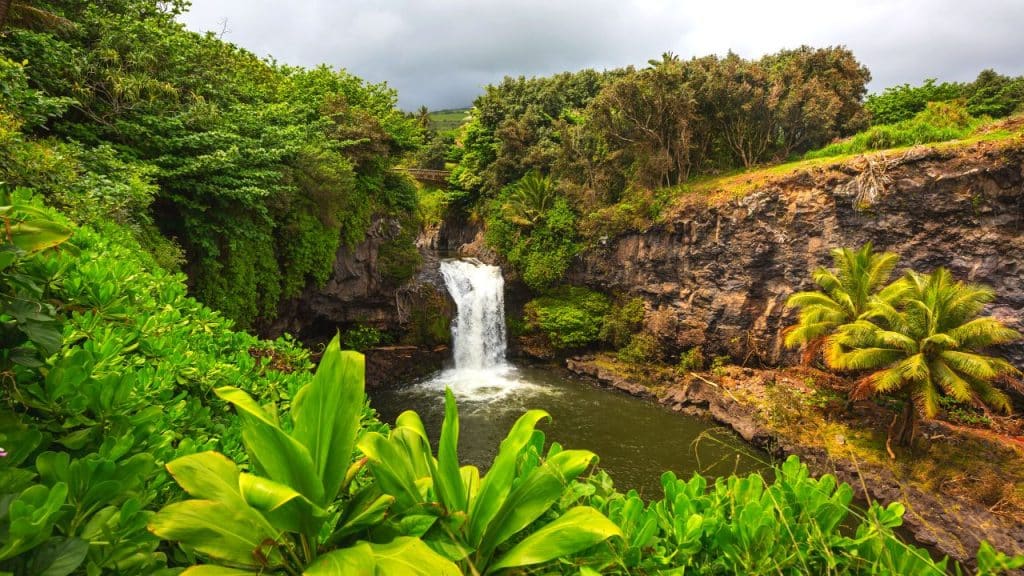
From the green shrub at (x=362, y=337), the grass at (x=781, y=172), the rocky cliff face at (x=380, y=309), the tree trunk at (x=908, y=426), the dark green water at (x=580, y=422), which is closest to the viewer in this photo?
the tree trunk at (x=908, y=426)

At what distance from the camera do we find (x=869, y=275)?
1057cm

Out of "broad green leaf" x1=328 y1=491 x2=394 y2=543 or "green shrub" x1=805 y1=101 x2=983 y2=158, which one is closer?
"broad green leaf" x1=328 y1=491 x2=394 y2=543

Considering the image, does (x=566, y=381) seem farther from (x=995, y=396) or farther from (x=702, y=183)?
(x=995, y=396)

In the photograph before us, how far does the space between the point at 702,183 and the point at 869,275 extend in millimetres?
7035

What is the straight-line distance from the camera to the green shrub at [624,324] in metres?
15.9

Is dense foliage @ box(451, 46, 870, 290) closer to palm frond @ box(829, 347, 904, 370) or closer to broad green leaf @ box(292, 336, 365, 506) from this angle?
palm frond @ box(829, 347, 904, 370)

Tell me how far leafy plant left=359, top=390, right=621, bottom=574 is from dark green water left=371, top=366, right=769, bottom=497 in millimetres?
7764

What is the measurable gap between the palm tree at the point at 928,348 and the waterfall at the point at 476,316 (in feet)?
34.7

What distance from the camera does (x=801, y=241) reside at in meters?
12.8

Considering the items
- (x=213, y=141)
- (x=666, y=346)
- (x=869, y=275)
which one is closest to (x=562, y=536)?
(x=213, y=141)

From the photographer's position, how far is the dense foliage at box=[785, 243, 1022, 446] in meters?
8.52

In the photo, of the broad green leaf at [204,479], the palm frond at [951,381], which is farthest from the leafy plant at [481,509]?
the palm frond at [951,381]

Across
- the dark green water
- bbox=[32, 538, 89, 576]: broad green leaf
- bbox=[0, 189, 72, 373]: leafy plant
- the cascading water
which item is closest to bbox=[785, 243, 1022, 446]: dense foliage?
the dark green water

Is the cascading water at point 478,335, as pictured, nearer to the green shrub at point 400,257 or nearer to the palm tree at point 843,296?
the green shrub at point 400,257
